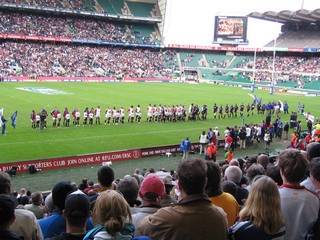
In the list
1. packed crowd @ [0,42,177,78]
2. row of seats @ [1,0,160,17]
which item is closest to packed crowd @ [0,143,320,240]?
packed crowd @ [0,42,177,78]

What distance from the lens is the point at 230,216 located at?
5.49 meters

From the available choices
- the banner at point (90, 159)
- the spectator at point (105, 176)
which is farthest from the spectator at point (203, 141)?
the spectator at point (105, 176)

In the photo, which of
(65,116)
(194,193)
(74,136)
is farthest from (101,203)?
(65,116)

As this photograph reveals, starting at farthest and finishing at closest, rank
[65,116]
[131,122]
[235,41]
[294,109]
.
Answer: [235,41]
[294,109]
[131,122]
[65,116]

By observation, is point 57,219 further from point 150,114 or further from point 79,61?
point 79,61

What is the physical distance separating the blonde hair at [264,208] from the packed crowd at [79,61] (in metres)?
55.8

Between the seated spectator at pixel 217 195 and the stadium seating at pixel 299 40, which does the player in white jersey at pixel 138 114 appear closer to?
the seated spectator at pixel 217 195

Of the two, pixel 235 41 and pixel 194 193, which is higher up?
pixel 235 41

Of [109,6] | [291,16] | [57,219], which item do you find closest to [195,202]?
[57,219]

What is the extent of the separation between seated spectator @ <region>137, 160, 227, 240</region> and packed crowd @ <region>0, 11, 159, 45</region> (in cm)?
6660

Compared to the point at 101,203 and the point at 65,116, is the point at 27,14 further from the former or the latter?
the point at 101,203

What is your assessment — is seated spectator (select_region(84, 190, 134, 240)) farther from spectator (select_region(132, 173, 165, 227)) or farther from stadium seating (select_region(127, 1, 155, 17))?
stadium seating (select_region(127, 1, 155, 17))

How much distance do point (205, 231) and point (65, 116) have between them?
81.8 feet

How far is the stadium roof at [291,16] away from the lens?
7311 centimetres
